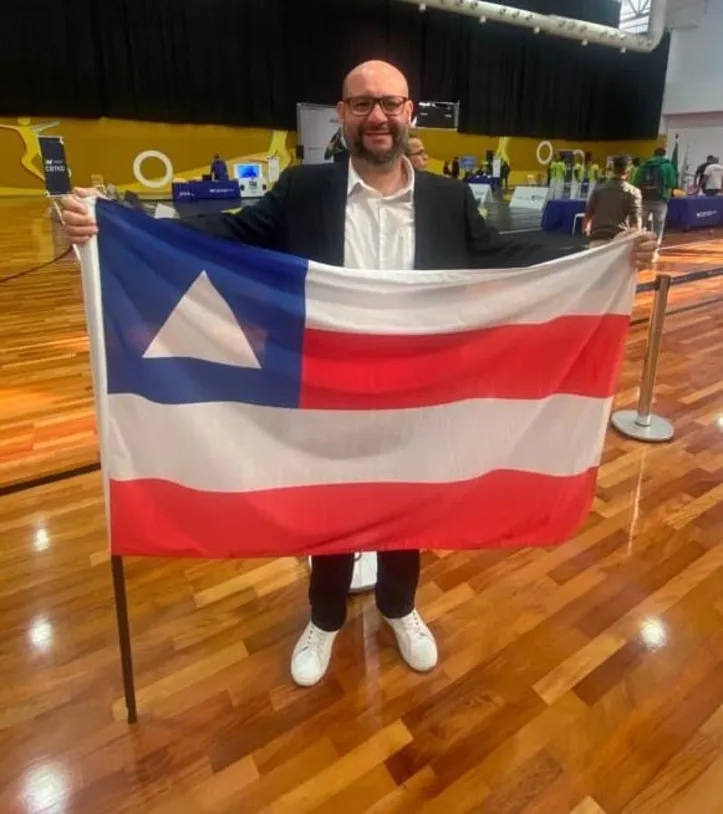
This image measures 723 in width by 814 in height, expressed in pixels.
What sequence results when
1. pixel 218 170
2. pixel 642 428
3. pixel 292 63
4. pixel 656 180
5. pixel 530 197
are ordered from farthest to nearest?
1. pixel 292 63
2. pixel 218 170
3. pixel 530 197
4. pixel 656 180
5. pixel 642 428

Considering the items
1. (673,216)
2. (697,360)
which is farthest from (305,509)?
(673,216)

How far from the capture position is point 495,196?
38.3 feet

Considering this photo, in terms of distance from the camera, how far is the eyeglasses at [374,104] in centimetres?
115

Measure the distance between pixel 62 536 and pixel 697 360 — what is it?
3600 mm

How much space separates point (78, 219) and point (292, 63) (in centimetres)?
1285

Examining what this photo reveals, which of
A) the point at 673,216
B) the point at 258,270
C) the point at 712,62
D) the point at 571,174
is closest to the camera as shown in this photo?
the point at 258,270

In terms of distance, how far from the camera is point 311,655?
146cm

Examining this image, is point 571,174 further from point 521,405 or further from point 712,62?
point 521,405

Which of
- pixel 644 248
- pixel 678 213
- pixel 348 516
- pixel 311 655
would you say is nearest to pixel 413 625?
pixel 311 655

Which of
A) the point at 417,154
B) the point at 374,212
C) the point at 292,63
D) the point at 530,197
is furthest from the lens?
the point at 292,63

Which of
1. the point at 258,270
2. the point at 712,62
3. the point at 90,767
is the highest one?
the point at 712,62

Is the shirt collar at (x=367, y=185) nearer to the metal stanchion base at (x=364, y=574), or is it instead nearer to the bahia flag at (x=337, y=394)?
the bahia flag at (x=337, y=394)

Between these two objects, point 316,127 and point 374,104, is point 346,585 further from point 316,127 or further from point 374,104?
point 316,127

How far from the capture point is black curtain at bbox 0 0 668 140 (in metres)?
10.1
